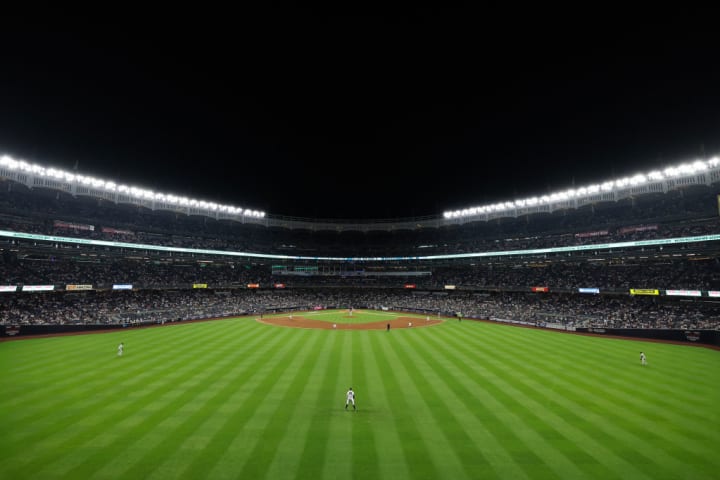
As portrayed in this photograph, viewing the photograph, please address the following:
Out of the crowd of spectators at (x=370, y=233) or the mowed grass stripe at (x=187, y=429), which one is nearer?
the mowed grass stripe at (x=187, y=429)

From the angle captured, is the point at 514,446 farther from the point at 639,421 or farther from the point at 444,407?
the point at 639,421

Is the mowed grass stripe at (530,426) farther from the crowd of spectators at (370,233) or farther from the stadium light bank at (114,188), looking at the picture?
the stadium light bank at (114,188)

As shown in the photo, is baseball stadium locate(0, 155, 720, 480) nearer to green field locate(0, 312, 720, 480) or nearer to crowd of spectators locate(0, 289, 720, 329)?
green field locate(0, 312, 720, 480)

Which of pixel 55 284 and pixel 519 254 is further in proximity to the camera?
pixel 519 254

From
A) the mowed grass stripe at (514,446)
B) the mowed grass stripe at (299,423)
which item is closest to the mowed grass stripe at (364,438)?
the mowed grass stripe at (299,423)

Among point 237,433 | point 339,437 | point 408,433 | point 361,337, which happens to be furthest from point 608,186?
point 237,433

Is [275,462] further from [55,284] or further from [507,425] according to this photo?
[55,284]

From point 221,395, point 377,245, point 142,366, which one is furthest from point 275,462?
point 377,245
